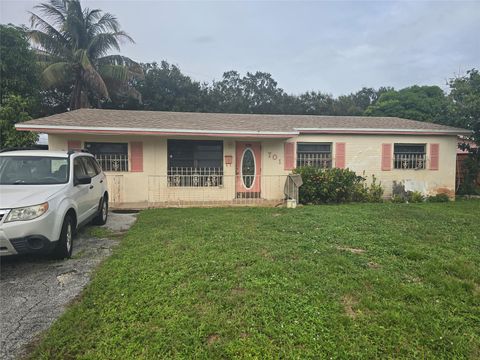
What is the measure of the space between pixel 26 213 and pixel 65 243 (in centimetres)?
80

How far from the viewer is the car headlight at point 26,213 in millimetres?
3543

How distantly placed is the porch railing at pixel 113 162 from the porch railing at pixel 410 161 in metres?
10.1

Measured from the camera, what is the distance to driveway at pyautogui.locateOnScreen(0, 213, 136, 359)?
8.45ft

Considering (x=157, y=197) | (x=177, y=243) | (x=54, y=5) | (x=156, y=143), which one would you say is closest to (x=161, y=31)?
(x=54, y=5)

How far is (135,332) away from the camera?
8.26 feet

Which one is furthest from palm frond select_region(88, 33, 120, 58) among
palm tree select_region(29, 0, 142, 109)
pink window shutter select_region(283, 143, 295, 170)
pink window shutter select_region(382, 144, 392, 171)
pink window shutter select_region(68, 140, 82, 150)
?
pink window shutter select_region(382, 144, 392, 171)

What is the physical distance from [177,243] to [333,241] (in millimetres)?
2689

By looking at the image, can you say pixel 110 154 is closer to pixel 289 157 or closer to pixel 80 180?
pixel 80 180

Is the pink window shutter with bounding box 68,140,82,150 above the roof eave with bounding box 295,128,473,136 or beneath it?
beneath

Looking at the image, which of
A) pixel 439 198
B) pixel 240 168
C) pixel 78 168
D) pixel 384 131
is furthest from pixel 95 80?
pixel 439 198

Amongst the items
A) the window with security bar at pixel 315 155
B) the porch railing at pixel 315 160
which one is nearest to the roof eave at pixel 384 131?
the window with security bar at pixel 315 155

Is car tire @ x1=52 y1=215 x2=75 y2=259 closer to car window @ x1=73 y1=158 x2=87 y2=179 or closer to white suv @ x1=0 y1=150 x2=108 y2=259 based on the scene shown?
white suv @ x1=0 y1=150 x2=108 y2=259

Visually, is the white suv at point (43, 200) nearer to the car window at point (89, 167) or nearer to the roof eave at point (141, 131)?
the car window at point (89, 167)

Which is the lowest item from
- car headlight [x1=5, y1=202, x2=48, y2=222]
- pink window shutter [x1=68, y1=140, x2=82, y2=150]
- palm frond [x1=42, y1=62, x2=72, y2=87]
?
car headlight [x1=5, y1=202, x2=48, y2=222]
